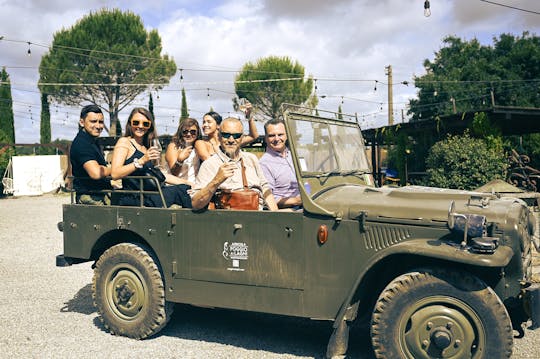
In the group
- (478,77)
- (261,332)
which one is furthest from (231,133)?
(478,77)

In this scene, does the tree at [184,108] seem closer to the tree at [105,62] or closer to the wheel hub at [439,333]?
the tree at [105,62]

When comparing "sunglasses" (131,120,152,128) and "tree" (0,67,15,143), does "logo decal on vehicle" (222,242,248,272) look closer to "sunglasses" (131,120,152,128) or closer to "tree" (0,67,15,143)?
"sunglasses" (131,120,152,128)

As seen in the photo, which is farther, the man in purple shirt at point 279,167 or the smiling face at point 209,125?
the smiling face at point 209,125

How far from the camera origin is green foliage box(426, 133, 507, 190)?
15.9 m

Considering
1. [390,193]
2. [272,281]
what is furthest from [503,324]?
[272,281]

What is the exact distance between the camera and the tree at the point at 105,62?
129 feet

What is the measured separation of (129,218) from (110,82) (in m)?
37.4

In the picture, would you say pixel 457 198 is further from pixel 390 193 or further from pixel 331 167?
pixel 331 167

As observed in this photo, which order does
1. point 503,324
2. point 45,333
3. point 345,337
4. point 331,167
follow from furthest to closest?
point 45,333 < point 331,167 < point 345,337 < point 503,324

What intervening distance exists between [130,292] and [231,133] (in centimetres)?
182

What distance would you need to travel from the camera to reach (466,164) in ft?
52.4

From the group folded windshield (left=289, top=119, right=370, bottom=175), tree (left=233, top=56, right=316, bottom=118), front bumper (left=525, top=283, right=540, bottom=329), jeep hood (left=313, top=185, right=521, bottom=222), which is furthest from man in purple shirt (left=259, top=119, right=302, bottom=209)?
tree (left=233, top=56, right=316, bottom=118)

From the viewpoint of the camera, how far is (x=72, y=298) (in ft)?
22.1

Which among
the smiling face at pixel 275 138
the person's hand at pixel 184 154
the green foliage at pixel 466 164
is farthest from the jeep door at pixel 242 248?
the green foliage at pixel 466 164
